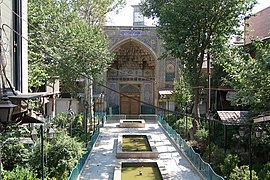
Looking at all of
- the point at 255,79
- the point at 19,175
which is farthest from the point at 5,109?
the point at 255,79

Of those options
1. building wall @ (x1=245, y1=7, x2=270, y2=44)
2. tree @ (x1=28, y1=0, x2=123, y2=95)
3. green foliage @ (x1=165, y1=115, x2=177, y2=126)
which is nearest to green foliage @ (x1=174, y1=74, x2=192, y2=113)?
green foliage @ (x1=165, y1=115, x2=177, y2=126)

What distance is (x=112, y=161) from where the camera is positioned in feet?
42.0

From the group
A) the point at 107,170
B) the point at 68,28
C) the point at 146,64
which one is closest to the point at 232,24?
the point at 68,28

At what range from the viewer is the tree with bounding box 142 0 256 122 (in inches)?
563

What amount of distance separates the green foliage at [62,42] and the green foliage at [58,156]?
4986mm

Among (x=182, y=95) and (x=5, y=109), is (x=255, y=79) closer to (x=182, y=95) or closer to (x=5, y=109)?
(x=5, y=109)

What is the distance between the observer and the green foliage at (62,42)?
562 inches

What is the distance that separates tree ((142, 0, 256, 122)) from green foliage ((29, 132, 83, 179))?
7.26 m

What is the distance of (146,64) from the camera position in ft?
99.4

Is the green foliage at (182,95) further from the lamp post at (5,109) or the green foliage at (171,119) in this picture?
the lamp post at (5,109)

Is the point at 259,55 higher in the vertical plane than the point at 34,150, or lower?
higher

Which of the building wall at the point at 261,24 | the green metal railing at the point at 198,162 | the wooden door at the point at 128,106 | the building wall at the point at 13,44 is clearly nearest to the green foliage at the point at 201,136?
the green metal railing at the point at 198,162

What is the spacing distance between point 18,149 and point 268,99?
8.17 meters

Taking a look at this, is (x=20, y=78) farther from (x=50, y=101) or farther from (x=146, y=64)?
(x=146, y=64)
